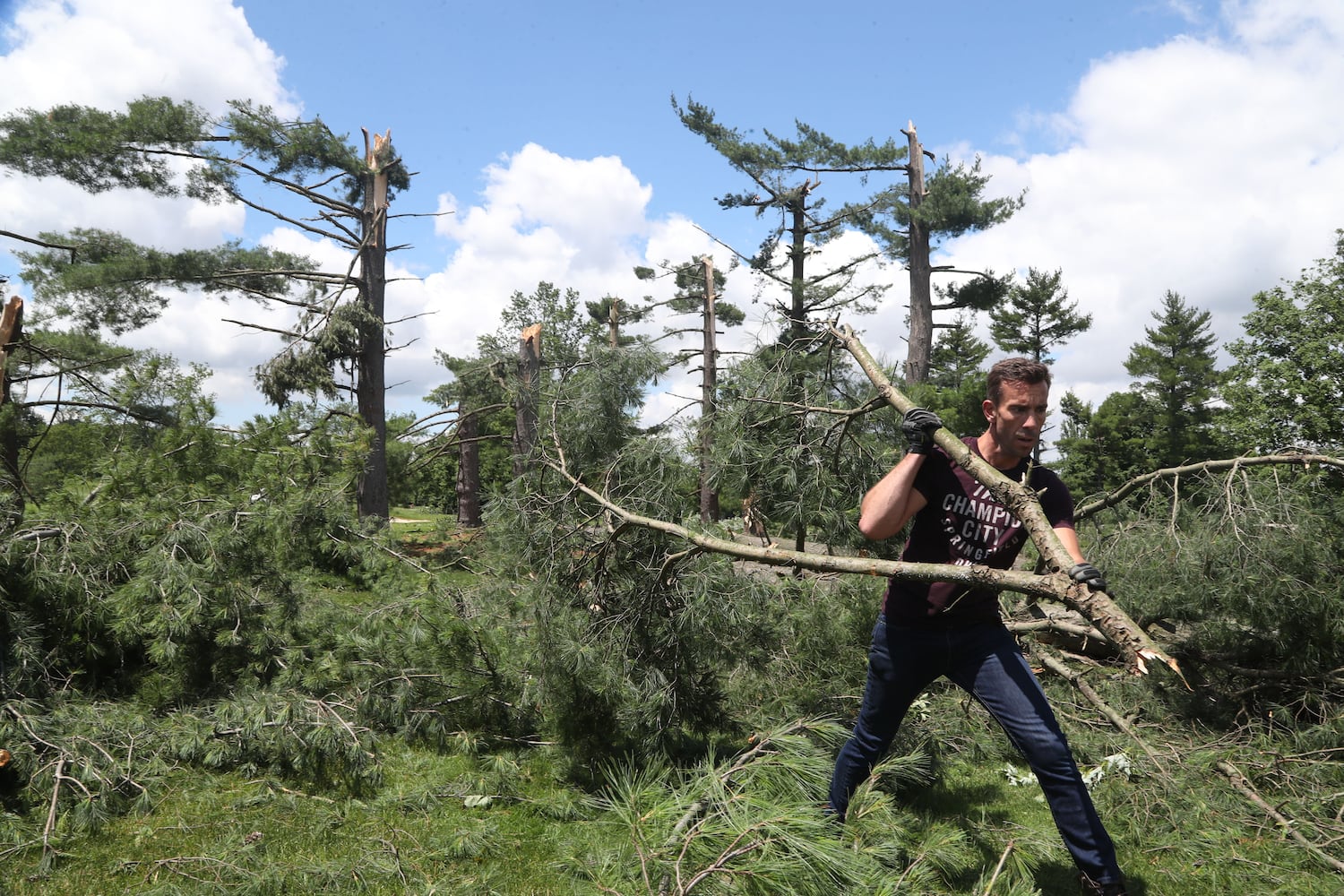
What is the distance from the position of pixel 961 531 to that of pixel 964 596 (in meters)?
0.23

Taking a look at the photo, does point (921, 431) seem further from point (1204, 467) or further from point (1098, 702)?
point (1204, 467)

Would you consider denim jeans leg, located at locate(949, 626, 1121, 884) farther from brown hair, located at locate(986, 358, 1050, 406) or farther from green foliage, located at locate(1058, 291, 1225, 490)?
green foliage, located at locate(1058, 291, 1225, 490)

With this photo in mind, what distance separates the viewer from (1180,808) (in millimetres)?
2893

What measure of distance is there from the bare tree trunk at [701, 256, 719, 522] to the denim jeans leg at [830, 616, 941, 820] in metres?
1.36

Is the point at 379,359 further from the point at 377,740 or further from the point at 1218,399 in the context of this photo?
the point at 1218,399

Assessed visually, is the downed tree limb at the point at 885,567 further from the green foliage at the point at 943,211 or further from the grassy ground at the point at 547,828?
the green foliage at the point at 943,211

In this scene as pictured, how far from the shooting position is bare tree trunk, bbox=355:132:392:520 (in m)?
12.0

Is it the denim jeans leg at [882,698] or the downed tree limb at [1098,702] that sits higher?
the denim jeans leg at [882,698]

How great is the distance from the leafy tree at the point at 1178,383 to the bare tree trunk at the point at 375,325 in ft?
70.6

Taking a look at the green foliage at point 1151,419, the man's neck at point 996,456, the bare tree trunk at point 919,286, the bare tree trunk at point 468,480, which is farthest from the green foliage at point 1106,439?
the man's neck at point 996,456

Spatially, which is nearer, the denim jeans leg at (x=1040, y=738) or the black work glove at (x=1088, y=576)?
the black work glove at (x=1088, y=576)

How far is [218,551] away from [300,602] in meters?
0.57

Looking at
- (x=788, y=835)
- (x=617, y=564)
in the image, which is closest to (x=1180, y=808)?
(x=788, y=835)

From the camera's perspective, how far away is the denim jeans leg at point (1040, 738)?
6.77 ft
